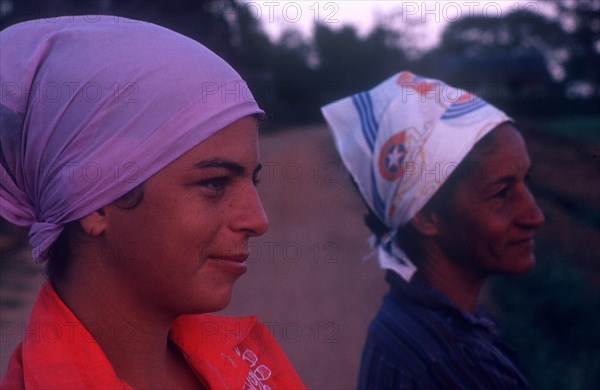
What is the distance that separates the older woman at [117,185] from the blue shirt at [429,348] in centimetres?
108

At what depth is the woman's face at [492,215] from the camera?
9.52ft

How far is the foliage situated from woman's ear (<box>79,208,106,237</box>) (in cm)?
460

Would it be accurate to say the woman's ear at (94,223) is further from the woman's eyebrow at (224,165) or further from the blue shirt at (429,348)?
the blue shirt at (429,348)

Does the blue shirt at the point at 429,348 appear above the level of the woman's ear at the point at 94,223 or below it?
below

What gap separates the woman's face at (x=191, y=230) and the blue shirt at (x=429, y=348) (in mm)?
1083

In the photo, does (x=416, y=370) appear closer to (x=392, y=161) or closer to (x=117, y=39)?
(x=392, y=161)

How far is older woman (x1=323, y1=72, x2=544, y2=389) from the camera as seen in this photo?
2811mm

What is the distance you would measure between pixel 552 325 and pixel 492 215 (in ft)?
15.5

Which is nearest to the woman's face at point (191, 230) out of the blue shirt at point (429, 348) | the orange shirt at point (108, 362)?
the orange shirt at point (108, 362)

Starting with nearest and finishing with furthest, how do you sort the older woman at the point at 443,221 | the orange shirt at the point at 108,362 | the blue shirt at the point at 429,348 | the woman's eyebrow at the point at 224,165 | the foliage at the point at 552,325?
the orange shirt at the point at 108,362
the woman's eyebrow at the point at 224,165
the blue shirt at the point at 429,348
the older woman at the point at 443,221
the foliage at the point at 552,325

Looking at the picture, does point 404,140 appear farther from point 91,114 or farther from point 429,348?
point 91,114

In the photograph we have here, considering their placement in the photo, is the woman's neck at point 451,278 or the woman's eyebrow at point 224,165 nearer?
the woman's eyebrow at point 224,165

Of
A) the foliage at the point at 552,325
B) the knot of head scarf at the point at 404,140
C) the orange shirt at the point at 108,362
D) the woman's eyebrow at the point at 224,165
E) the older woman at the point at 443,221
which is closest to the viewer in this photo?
the orange shirt at the point at 108,362

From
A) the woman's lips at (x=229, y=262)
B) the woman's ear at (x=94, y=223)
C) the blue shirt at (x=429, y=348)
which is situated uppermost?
the woman's ear at (x=94, y=223)
